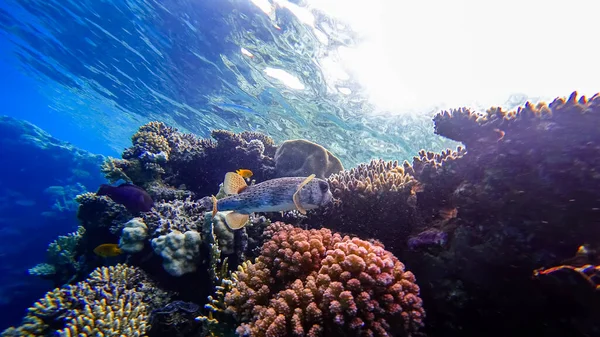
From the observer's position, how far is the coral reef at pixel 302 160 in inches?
298

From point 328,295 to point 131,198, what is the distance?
5.53m

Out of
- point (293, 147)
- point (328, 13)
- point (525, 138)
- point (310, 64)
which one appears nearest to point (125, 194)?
point (293, 147)

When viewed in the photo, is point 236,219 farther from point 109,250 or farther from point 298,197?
point 109,250

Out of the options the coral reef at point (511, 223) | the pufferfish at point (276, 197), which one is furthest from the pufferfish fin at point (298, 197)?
the coral reef at point (511, 223)

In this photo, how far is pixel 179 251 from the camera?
14.5 feet

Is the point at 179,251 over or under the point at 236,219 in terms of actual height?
under

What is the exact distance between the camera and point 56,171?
21.5 meters

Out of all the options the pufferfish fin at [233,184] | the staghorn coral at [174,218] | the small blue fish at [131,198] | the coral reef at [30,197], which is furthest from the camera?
the coral reef at [30,197]

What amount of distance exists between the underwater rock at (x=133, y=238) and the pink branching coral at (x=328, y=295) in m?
2.89

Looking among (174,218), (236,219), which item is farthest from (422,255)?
(174,218)

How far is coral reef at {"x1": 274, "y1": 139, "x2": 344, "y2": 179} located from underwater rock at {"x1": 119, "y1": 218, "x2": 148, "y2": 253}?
3.80 metres

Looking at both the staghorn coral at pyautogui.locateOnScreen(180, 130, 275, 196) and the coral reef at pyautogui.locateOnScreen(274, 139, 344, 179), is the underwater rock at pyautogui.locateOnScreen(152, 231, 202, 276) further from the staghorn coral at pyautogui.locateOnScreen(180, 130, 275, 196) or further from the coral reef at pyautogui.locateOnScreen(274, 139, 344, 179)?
the staghorn coral at pyautogui.locateOnScreen(180, 130, 275, 196)

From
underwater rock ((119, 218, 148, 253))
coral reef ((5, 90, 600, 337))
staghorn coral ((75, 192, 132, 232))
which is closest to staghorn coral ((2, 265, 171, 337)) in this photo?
coral reef ((5, 90, 600, 337))

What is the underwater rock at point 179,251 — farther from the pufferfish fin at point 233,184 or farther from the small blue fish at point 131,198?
the small blue fish at point 131,198
